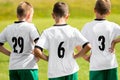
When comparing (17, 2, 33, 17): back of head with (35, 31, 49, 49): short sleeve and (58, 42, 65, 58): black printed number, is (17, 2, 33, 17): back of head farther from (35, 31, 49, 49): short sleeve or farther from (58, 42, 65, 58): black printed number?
(58, 42, 65, 58): black printed number

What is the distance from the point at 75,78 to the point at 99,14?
86cm

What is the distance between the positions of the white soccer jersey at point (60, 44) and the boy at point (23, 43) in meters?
0.36

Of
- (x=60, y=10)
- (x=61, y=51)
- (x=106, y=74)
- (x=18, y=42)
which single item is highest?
(x=60, y=10)

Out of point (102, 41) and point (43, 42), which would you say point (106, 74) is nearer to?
point (102, 41)

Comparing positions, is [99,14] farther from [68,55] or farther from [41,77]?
[41,77]

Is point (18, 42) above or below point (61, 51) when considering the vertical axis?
above

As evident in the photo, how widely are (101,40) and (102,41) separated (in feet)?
0.05

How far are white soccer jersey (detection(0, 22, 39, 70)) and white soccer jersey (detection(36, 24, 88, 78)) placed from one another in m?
0.37

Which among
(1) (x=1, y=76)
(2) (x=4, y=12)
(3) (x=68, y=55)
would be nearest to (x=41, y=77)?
(1) (x=1, y=76)

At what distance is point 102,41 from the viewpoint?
5.17 m

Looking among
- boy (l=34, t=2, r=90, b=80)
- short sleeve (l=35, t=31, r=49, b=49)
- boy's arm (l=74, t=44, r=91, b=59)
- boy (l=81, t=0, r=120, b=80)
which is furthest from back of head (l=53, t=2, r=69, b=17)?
boy (l=81, t=0, r=120, b=80)

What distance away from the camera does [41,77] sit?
8133 mm

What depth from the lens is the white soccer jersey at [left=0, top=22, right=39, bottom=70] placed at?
5.16m

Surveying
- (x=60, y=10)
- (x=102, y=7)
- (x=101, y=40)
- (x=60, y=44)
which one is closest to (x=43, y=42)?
(x=60, y=44)
